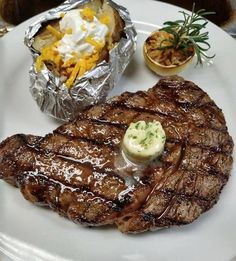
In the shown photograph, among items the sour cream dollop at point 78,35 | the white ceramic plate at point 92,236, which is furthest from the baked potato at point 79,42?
the white ceramic plate at point 92,236

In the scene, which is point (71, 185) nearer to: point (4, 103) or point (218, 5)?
point (4, 103)

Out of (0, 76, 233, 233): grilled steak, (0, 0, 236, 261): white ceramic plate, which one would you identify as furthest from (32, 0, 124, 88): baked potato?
(0, 0, 236, 261): white ceramic plate

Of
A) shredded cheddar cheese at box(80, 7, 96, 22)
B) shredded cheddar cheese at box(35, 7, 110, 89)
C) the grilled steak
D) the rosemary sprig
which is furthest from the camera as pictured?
the rosemary sprig

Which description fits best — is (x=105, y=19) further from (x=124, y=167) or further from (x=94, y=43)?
(x=124, y=167)

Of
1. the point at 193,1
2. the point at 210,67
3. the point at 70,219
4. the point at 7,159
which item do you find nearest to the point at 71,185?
the point at 70,219

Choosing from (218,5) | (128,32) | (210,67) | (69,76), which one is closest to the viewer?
(69,76)

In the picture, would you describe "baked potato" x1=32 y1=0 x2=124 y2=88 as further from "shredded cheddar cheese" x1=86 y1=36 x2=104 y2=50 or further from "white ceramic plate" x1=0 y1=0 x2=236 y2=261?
"white ceramic plate" x1=0 y1=0 x2=236 y2=261

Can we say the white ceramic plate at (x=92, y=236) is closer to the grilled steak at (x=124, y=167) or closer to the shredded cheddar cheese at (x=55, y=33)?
the grilled steak at (x=124, y=167)
